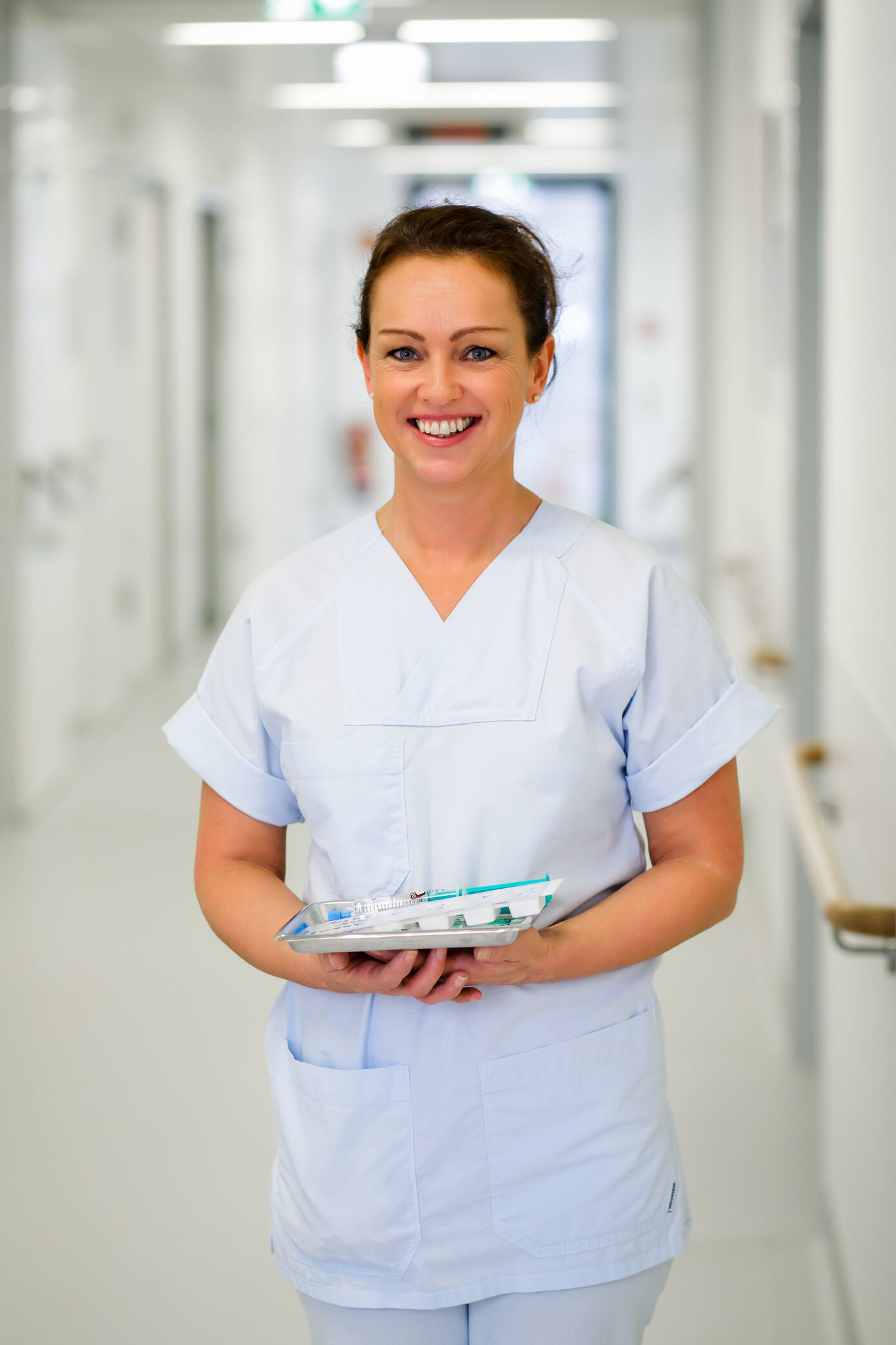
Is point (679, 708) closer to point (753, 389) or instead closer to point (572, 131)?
point (753, 389)

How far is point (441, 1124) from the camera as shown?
1.31 m

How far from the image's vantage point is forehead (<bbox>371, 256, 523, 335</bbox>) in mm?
1253

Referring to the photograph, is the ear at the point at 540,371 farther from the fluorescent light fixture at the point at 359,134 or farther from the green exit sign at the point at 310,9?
the fluorescent light fixture at the point at 359,134

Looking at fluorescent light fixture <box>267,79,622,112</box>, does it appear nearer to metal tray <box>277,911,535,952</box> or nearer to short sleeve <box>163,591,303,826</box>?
short sleeve <box>163,591,303,826</box>

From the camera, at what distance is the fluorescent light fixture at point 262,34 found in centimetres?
483

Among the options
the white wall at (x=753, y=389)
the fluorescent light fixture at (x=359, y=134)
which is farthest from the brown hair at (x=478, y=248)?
the fluorescent light fixture at (x=359, y=134)

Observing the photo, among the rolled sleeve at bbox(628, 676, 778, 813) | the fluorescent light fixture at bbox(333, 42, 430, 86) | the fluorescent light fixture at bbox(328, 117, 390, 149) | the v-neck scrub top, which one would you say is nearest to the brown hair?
the v-neck scrub top

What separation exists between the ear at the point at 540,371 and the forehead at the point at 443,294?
0.09 m

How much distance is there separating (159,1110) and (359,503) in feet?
21.4

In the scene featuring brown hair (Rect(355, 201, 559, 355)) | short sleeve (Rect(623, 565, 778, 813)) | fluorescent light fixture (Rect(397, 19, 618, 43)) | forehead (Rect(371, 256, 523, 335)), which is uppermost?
fluorescent light fixture (Rect(397, 19, 618, 43))

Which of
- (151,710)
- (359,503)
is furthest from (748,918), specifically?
(359,503)

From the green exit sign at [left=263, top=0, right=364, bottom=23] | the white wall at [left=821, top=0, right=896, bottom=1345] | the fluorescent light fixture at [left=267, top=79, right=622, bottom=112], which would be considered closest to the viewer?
the white wall at [left=821, top=0, right=896, bottom=1345]

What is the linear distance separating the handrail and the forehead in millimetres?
886

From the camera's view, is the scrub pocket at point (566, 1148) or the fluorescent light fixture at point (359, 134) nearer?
the scrub pocket at point (566, 1148)
